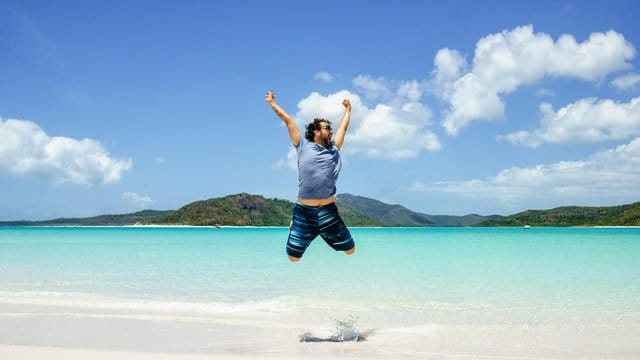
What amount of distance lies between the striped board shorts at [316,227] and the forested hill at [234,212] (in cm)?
15702

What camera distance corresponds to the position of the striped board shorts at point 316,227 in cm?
609

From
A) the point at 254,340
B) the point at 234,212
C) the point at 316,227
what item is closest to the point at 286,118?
the point at 316,227

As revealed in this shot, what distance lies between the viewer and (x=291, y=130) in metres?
5.83

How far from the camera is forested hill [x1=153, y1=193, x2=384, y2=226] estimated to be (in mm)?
167625

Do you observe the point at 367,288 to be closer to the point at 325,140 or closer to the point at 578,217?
the point at 325,140

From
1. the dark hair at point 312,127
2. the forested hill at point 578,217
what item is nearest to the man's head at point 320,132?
the dark hair at point 312,127

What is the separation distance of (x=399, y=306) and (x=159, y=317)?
17.6 ft

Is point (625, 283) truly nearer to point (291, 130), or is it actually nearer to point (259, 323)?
point (259, 323)

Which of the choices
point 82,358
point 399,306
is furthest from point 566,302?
point 82,358

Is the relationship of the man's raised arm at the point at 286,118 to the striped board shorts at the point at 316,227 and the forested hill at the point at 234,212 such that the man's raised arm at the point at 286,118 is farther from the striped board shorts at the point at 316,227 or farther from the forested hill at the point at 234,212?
the forested hill at the point at 234,212

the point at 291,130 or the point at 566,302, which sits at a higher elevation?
the point at 291,130

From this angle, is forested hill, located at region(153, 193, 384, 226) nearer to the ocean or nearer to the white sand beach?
the ocean

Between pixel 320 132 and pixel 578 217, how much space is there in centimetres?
18082

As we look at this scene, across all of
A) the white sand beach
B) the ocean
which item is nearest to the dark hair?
the white sand beach
